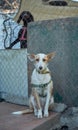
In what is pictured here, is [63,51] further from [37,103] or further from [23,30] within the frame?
[23,30]

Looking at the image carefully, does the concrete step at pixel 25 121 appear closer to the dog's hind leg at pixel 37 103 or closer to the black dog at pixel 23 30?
the dog's hind leg at pixel 37 103

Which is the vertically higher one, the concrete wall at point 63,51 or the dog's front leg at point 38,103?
the concrete wall at point 63,51

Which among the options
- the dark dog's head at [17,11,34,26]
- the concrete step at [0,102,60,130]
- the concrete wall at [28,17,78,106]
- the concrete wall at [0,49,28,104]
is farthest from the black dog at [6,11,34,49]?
the concrete step at [0,102,60,130]

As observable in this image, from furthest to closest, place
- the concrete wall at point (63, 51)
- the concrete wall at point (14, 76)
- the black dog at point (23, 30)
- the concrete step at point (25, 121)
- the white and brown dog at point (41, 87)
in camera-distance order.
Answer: the black dog at point (23, 30)
the concrete wall at point (14, 76)
the concrete wall at point (63, 51)
the white and brown dog at point (41, 87)
the concrete step at point (25, 121)

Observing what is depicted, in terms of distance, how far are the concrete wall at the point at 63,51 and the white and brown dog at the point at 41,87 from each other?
33 cm

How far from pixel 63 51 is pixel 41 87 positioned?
69 cm

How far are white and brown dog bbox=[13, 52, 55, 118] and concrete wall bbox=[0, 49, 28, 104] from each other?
699mm

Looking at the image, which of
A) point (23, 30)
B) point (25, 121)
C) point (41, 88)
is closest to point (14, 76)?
point (23, 30)

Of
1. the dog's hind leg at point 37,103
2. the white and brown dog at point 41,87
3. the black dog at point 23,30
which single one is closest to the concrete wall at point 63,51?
the white and brown dog at point 41,87

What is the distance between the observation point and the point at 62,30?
18.0ft

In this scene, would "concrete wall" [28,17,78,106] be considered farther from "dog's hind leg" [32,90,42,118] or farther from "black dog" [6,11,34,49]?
"black dog" [6,11,34,49]

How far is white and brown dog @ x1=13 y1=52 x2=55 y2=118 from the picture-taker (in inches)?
201

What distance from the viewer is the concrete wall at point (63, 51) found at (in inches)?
213

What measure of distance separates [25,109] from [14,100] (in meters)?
0.50
